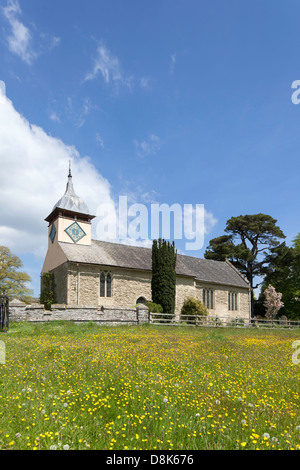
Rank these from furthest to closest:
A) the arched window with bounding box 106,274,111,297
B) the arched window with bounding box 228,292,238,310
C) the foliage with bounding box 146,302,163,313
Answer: the arched window with bounding box 228,292,238,310, the arched window with bounding box 106,274,111,297, the foliage with bounding box 146,302,163,313

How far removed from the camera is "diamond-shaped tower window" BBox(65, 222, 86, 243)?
31562mm

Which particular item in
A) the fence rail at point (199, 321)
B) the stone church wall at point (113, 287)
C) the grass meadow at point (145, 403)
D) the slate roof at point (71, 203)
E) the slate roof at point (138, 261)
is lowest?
the fence rail at point (199, 321)

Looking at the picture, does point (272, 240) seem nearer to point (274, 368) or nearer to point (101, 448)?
point (274, 368)

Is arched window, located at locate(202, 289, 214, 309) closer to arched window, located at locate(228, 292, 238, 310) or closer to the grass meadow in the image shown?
arched window, located at locate(228, 292, 238, 310)

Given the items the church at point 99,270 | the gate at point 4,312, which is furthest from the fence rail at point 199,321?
the gate at point 4,312

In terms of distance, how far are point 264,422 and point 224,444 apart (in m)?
0.92

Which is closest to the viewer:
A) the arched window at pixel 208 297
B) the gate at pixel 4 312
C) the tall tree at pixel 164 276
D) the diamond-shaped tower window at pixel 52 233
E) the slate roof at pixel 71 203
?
the gate at pixel 4 312

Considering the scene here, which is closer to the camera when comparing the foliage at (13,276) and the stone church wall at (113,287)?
the stone church wall at (113,287)

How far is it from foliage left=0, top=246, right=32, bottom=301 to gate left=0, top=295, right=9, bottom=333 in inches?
999

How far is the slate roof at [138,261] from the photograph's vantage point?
1178 inches

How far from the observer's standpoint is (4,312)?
15.5 m

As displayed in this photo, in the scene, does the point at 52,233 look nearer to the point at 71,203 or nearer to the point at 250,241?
the point at 71,203

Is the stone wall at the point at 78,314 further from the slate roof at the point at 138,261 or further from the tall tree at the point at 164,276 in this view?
the slate roof at the point at 138,261

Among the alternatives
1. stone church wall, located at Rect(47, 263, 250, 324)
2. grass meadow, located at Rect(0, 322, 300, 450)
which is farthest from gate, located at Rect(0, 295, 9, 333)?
stone church wall, located at Rect(47, 263, 250, 324)
